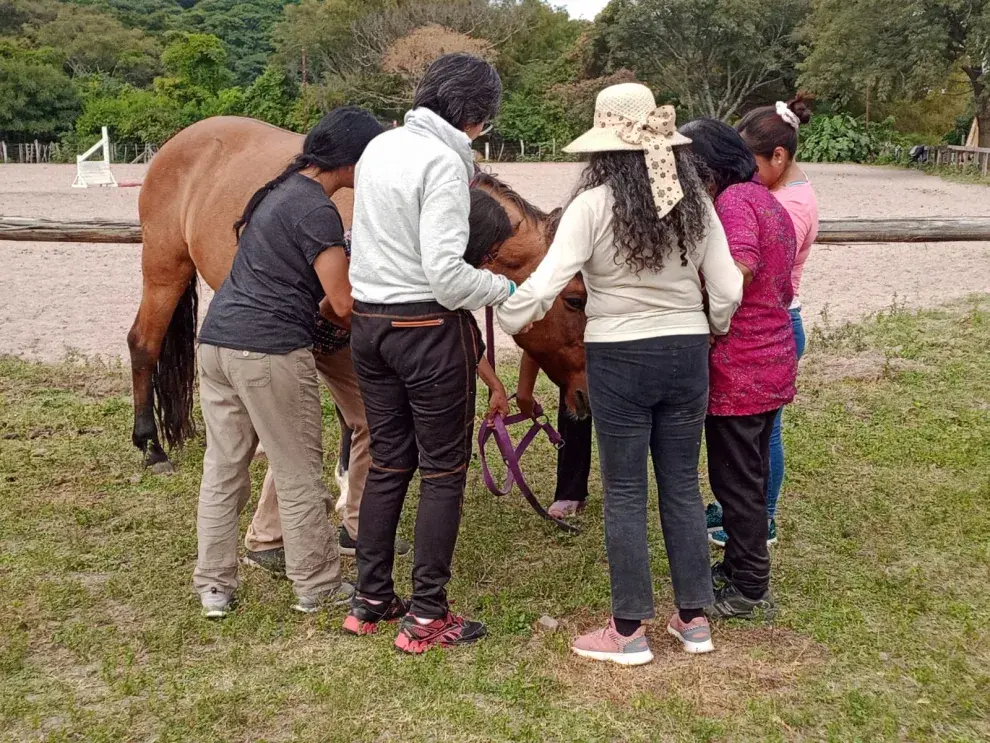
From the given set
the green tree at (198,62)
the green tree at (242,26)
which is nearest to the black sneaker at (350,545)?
the green tree at (198,62)

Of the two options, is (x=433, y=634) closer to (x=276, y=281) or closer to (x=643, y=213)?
(x=276, y=281)

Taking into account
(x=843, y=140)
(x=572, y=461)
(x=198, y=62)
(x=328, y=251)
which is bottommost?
(x=572, y=461)

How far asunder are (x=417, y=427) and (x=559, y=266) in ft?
2.42

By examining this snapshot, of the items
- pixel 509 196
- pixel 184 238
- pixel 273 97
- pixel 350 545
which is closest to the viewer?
pixel 509 196

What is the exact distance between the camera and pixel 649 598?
3.21 meters

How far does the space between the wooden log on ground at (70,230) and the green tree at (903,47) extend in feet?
96.9

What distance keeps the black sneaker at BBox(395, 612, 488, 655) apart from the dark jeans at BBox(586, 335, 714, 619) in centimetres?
54

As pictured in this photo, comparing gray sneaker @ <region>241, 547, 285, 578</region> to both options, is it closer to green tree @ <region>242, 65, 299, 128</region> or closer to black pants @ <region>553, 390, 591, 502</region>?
black pants @ <region>553, 390, 591, 502</region>

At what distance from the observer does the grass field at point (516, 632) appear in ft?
9.43

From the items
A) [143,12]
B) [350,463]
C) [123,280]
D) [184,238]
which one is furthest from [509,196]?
[143,12]

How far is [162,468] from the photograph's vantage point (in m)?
5.48

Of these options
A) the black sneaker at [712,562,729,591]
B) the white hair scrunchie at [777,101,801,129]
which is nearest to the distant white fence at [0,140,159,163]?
the white hair scrunchie at [777,101,801,129]

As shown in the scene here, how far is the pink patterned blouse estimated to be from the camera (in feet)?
10.7

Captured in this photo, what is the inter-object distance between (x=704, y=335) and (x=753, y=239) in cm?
40
